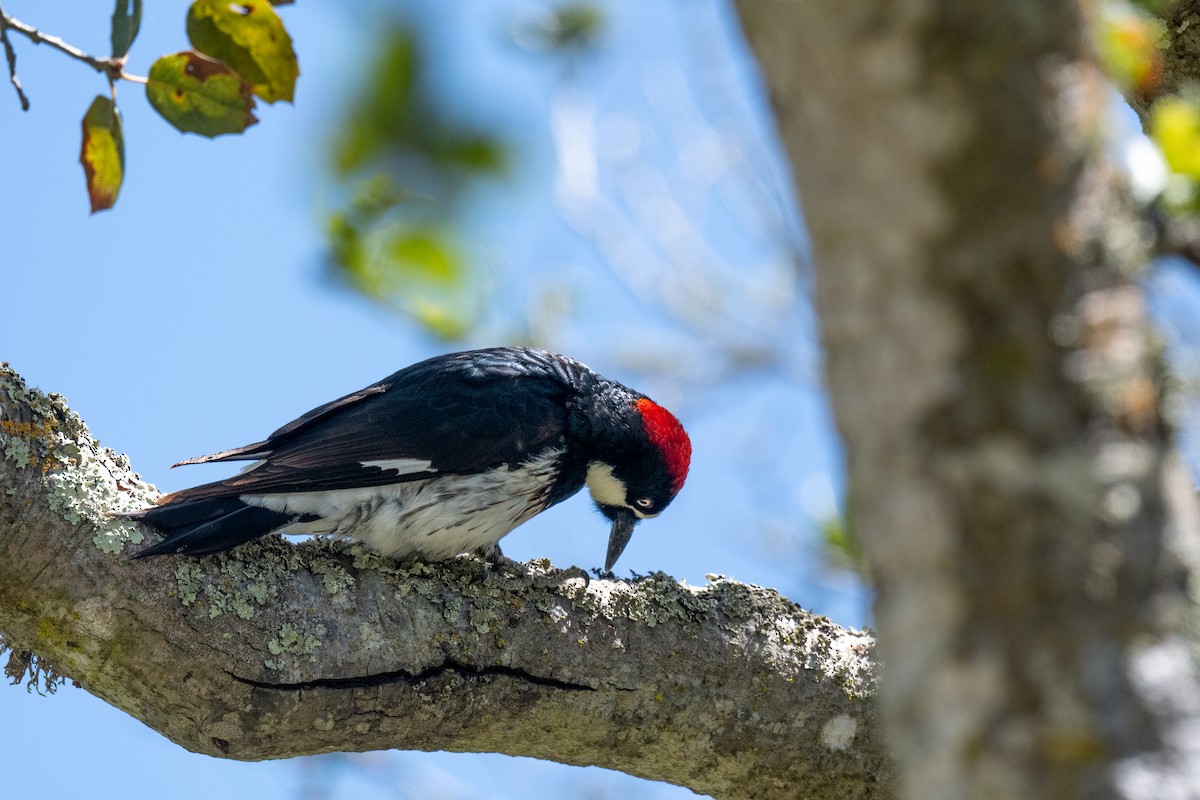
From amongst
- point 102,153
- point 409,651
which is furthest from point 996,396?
point 409,651

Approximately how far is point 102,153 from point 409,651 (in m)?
1.38

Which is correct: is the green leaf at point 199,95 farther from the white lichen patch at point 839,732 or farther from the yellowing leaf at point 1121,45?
the white lichen patch at point 839,732

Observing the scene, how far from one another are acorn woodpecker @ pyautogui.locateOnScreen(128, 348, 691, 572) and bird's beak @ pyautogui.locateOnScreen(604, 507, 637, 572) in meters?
0.05

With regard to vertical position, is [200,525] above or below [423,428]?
below

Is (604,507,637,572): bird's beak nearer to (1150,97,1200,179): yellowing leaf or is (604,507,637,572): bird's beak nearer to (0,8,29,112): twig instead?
(0,8,29,112): twig

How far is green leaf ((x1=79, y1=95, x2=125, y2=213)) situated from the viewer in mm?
2201

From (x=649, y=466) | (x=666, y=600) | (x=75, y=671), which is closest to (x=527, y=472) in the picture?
(x=649, y=466)

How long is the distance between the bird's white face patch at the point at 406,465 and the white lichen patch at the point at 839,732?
1571 millimetres

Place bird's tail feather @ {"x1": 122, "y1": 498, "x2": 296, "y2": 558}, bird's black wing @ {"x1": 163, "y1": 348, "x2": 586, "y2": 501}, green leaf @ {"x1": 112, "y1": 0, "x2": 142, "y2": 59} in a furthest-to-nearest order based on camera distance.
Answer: bird's black wing @ {"x1": 163, "y1": 348, "x2": 586, "y2": 501}
bird's tail feather @ {"x1": 122, "y1": 498, "x2": 296, "y2": 558}
green leaf @ {"x1": 112, "y1": 0, "x2": 142, "y2": 59}

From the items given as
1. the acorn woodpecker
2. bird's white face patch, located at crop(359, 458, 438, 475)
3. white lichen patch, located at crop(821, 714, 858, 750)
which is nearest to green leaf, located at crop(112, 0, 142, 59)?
the acorn woodpecker

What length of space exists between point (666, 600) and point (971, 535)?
2.04 m

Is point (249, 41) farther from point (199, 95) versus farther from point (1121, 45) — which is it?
point (1121, 45)

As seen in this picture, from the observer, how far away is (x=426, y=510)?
348 centimetres

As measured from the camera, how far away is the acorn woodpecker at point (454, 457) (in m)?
3.36
